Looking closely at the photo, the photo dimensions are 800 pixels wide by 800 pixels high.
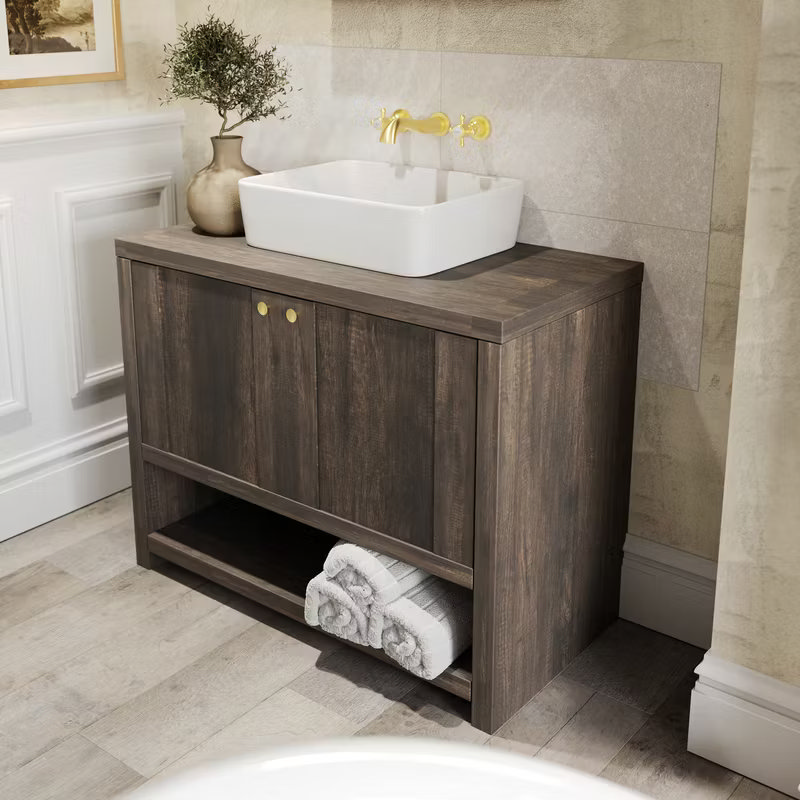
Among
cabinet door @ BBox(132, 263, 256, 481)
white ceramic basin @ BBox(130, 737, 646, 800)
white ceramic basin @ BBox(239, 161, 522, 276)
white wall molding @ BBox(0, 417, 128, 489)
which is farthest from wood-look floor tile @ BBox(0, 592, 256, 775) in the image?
white ceramic basin @ BBox(130, 737, 646, 800)

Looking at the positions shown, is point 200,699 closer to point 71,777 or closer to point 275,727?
point 275,727

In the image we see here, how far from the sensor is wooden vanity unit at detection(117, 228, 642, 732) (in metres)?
1.80

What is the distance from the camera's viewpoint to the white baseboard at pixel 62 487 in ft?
8.63

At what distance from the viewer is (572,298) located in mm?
1843

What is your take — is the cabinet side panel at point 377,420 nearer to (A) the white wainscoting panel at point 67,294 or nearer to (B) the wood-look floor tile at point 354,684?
(B) the wood-look floor tile at point 354,684

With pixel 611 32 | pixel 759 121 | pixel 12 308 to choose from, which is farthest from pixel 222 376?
pixel 759 121

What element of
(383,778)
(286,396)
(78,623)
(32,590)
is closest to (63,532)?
(32,590)

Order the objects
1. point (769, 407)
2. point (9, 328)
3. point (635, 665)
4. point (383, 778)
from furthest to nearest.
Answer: point (9, 328), point (635, 665), point (769, 407), point (383, 778)

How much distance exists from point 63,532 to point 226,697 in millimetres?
857

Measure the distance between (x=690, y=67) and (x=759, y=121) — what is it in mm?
388

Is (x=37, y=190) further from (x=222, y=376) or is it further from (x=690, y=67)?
(x=690, y=67)

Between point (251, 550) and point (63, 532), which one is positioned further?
point (63, 532)

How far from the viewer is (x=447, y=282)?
6.27 feet

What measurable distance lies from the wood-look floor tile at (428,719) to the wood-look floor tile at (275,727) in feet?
0.21
